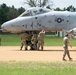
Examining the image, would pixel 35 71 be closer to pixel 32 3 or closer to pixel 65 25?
pixel 65 25

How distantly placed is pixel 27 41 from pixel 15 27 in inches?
74.3

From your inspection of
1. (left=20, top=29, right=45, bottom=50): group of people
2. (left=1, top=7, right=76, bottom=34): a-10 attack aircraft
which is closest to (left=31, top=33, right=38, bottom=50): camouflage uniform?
(left=20, top=29, right=45, bottom=50): group of people

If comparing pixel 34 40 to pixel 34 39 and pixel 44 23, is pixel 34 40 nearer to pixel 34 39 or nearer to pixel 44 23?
pixel 34 39

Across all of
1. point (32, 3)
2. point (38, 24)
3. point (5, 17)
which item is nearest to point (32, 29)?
point (38, 24)

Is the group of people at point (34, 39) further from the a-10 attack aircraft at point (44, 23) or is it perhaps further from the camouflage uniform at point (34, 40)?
the a-10 attack aircraft at point (44, 23)

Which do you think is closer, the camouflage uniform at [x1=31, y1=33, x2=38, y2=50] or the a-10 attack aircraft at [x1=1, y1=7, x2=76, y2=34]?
the a-10 attack aircraft at [x1=1, y1=7, x2=76, y2=34]

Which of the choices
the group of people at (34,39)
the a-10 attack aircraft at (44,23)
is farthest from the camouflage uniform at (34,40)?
the a-10 attack aircraft at (44,23)

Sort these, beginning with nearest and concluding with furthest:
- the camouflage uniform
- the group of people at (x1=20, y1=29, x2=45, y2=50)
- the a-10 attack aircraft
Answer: the group of people at (x1=20, y1=29, x2=45, y2=50) < the a-10 attack aircraft < the camouflage uniform

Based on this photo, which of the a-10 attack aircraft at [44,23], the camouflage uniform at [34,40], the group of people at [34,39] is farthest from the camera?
the camouflage uniform at [34,40]

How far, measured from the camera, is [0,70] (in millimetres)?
17516

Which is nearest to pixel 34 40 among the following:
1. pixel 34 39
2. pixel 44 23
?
pixel 34 39

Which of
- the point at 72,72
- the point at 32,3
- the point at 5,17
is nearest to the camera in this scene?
the point at 72,72

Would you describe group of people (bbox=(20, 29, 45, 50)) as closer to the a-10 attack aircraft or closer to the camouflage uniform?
the camouflage uniform

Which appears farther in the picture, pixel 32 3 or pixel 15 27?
pixel 32 3
